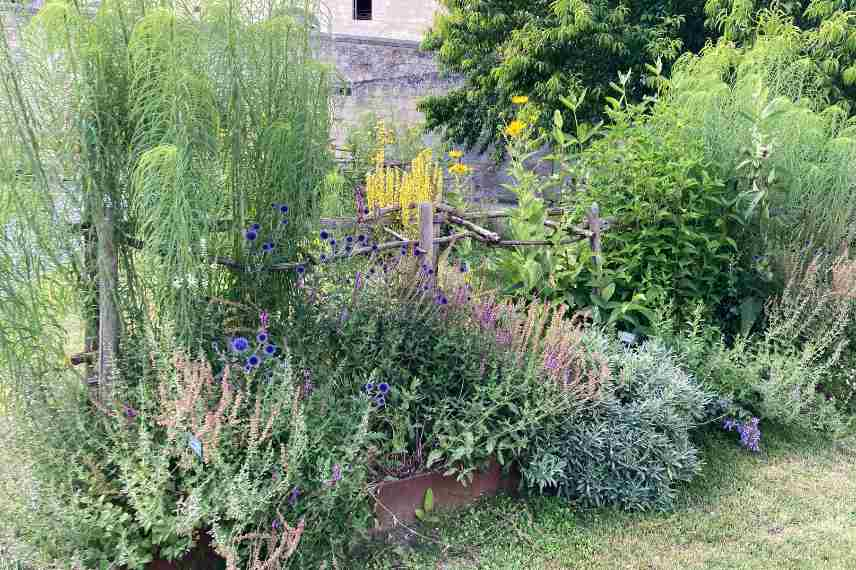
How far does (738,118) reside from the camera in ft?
14.4

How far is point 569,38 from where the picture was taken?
9070 mm

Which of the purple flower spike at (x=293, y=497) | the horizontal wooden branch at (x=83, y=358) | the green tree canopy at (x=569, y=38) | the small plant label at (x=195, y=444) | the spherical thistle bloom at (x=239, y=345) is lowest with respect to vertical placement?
the purple flower spike at (x=293, y=497)

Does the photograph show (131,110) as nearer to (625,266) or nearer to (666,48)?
(625,266)

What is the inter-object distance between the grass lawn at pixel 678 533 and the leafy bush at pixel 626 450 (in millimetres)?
88

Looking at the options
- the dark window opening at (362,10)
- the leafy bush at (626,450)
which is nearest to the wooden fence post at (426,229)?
the leafy bush at (626,450)

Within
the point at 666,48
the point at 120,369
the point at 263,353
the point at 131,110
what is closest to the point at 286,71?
the point at 131,110

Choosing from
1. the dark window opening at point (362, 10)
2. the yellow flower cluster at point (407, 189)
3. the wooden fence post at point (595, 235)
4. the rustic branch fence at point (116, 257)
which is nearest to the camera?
the rustic branch fence at point (116, 257)

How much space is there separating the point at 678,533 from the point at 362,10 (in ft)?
48.1

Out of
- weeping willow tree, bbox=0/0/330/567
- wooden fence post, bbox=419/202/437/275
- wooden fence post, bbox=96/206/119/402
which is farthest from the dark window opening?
wooden fence post, bbox=96/206/119/402

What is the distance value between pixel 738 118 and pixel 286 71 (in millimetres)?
3218

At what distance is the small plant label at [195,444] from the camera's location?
86.0 inches

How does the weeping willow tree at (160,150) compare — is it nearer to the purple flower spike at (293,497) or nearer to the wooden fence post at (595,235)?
the purple flower spike at (293,497)

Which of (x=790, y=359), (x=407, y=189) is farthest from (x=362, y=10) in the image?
(x=790, y=359)

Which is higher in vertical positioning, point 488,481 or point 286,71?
point 286,71
